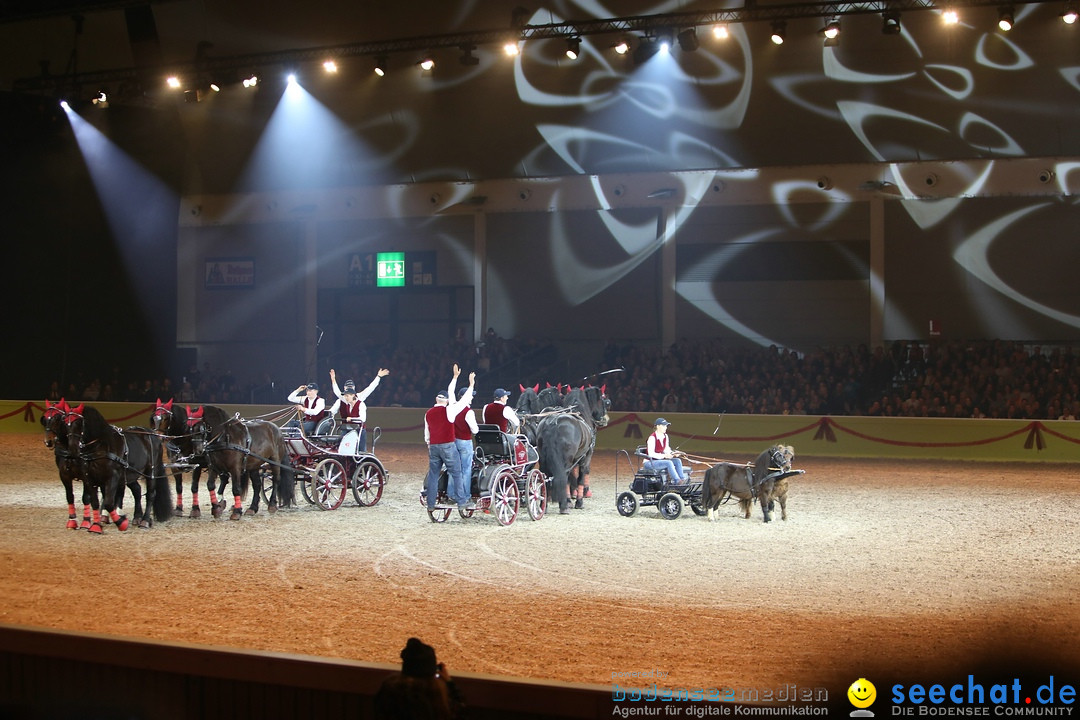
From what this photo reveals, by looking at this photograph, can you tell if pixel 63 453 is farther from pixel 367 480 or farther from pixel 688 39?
pixel 688 39

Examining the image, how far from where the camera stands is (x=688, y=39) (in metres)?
20.1

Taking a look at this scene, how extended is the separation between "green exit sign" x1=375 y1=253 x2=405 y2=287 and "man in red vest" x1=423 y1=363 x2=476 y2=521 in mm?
16811

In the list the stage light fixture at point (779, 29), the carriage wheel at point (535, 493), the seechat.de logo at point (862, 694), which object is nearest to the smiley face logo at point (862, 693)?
the seechat.de logo at point (862, 694)

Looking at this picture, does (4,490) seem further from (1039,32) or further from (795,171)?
(1039,32)

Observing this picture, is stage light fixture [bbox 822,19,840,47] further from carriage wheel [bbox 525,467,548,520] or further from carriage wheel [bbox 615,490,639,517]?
carriage wheel [bbox 525,467,548,520]

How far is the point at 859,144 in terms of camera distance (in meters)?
22.8

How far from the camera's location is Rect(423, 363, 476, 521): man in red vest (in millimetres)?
11289

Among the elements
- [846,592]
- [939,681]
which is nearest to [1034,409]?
[846,592]

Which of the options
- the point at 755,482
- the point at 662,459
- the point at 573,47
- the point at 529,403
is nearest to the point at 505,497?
the point at 662,459

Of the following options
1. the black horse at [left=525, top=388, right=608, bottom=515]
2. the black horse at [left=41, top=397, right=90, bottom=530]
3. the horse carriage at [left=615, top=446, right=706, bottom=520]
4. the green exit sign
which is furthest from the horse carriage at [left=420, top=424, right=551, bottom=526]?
the green exit sign

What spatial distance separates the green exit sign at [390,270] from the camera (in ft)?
92.0

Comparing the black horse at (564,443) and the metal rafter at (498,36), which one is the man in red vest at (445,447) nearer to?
the black horse at (564,443)

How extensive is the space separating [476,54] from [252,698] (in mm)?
21348

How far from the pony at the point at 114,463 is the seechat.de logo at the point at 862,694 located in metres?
9.20
